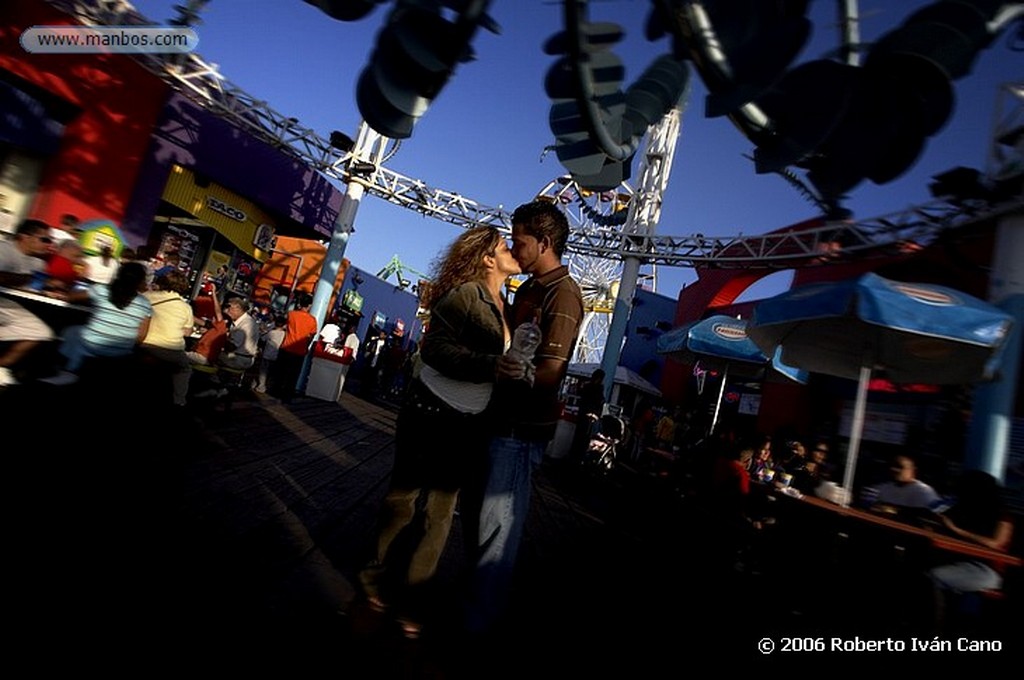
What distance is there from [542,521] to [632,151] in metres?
3.07

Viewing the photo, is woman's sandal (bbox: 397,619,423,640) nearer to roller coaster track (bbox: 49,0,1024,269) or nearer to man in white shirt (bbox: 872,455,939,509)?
man in white shirt (bbox: 872,455,939,509)

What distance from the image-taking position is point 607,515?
5.21 m

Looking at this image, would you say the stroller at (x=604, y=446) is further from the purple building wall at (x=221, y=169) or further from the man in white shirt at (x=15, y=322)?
the purple building wall at (x=221, y=169)

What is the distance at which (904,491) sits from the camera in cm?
395

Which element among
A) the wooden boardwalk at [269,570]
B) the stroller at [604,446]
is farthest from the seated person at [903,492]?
the stroller at [604,446]

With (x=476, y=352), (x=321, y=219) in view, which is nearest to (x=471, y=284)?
(x=476, y=352)

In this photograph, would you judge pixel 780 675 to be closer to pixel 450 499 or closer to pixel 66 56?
pixel 450 499

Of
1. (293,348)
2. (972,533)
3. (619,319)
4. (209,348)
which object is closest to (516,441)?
(972,533)

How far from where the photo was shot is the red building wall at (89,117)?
8.30m

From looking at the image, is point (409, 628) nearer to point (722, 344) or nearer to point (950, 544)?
point (950, 544)

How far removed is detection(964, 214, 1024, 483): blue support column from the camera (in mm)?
6277

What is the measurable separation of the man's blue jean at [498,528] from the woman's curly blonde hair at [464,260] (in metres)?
0.67

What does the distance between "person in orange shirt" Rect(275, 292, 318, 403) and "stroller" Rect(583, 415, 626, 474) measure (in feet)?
16.5

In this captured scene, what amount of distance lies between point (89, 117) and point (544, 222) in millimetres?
11049
